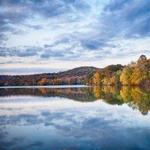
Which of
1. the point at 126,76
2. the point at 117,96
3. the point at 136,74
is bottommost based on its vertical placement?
the point at 117,96

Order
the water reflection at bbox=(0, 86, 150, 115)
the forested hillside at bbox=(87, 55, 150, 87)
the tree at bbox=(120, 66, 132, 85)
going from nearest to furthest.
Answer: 1. the water reflection at bbox=(0, 86, 150, 115)
2. the forested hillside at bbox=(87, 55, 150, 87)
3. the tree at bbox=(120, 66, 132, 85)

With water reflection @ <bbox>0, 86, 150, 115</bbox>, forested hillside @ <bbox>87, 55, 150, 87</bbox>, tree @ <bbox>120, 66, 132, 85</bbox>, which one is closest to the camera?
water reflection @ <bbox>0, 86, 150, 115</bbox>

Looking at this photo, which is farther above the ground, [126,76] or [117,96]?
[126,76]

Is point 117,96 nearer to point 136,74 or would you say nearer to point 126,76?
point 136,74

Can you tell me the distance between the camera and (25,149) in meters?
15.1

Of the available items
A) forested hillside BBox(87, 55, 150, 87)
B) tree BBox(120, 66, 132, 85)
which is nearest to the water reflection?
→ forested hillside BBox(87, 55, 150, 87)

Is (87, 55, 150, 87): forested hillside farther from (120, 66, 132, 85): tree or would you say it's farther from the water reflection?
the water reflection

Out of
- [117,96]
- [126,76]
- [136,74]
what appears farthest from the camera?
[126,76]

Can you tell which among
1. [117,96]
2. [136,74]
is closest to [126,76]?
[136,74]

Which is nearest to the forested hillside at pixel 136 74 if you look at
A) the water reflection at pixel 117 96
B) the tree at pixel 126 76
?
the tree at pixel 126 76

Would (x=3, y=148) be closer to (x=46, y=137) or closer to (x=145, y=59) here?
(x=46, y=137)

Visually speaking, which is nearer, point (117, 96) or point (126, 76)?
point (117, 96)

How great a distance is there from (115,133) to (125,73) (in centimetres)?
8654

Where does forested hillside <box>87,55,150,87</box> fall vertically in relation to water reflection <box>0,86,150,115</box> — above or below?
above
